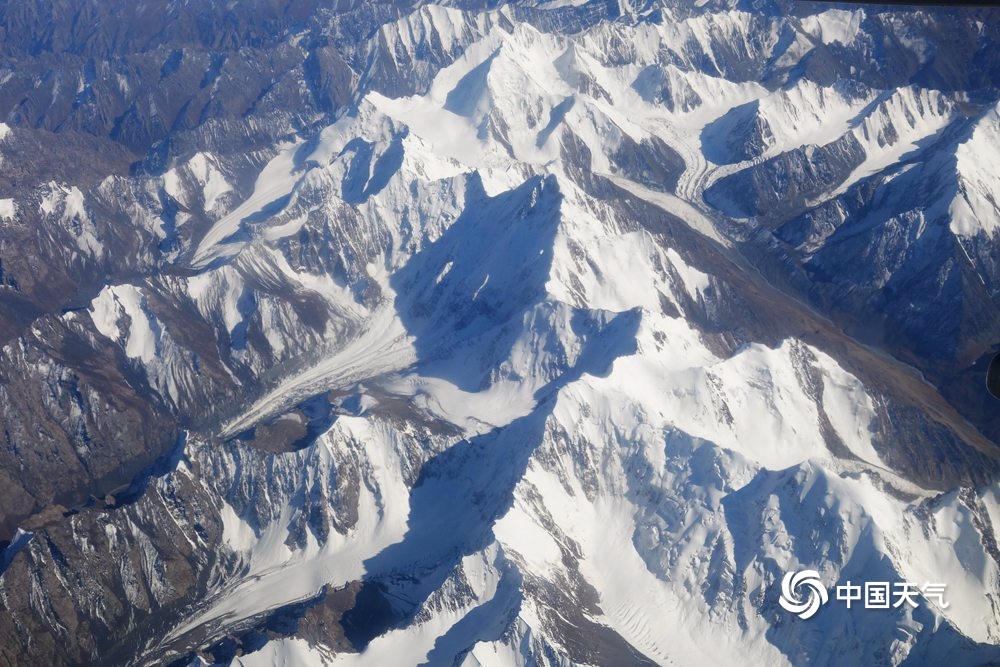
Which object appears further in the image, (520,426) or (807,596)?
(520,426)

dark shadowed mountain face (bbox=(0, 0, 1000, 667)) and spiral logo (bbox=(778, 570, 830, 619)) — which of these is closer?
spiral logo (bbox=(778, 570, 830, 619))

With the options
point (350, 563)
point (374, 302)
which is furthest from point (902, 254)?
point (350, 563)

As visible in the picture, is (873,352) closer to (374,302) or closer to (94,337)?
(374,302)

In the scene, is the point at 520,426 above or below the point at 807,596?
above

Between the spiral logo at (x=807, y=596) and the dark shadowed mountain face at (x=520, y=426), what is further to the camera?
the dark shadowed mountain face at (x=520, y=426)
